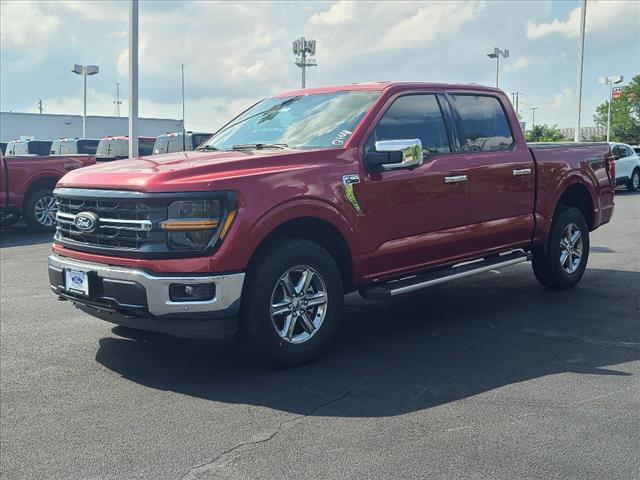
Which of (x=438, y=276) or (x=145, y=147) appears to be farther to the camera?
(x=145, y=147)

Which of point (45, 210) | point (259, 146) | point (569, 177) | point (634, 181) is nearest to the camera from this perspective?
point (259, 146)

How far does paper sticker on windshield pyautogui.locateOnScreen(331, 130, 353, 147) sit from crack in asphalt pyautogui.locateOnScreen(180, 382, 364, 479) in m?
1.92

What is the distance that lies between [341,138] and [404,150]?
523 millimetres

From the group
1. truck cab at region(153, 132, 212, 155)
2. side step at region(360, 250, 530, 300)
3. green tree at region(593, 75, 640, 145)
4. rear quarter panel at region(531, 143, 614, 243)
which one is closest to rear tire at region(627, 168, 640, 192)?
truck cab at region(153, 132, 212, 155)

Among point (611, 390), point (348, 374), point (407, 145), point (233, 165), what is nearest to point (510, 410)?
point (611, 390)

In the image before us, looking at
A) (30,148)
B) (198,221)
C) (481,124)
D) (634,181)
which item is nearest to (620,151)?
(634,181)

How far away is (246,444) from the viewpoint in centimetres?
395

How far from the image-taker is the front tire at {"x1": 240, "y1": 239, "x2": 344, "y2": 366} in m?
4.94

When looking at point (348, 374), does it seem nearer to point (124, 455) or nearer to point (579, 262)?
point (124, 455)

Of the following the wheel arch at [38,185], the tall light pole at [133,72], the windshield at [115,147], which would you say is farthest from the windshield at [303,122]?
the windshield at [115,147]

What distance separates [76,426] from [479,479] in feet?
7.41

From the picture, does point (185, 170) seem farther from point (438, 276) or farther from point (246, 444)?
point (438, 276)

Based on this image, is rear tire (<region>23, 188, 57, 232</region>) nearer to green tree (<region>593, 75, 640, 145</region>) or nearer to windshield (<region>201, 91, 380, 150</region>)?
windshield (<region>201, 91, 380, 150</region>)

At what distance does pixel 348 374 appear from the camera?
509 centimetres
